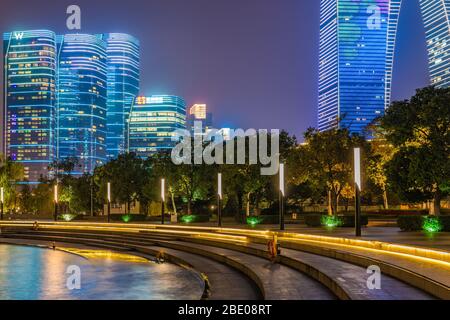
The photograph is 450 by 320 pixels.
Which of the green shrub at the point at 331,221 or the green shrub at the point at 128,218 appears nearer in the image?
the green shrub at the point at 331,221

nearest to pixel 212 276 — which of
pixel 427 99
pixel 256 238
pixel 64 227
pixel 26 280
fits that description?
pixel 26 280

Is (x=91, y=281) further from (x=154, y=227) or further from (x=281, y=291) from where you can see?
(x=154, y=227)

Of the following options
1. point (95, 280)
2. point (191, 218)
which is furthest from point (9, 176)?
point (95, 280)

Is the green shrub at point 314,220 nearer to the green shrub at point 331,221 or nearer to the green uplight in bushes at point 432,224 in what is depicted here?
the green shrub at point 331,221

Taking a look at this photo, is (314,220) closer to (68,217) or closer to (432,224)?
(432,224)

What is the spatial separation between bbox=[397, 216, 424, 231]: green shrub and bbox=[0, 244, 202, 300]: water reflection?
14.6 metres

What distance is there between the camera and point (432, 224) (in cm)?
2759

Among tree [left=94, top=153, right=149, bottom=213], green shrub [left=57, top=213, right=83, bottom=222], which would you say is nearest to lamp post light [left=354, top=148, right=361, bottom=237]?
green shrub [left=57, top=213, right=83, bottom=222]

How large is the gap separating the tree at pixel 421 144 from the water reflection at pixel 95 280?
15176mm

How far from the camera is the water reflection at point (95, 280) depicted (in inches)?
550

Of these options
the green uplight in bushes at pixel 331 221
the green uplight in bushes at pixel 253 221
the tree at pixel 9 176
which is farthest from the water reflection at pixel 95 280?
the tree at pixel 9 176

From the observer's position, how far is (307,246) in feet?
68.6

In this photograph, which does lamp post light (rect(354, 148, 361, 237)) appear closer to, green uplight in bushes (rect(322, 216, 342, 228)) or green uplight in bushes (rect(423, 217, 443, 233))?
green uplight in bushes (rect(423, 217, 443, 233))

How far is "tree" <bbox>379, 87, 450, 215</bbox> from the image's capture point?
2791 cm
